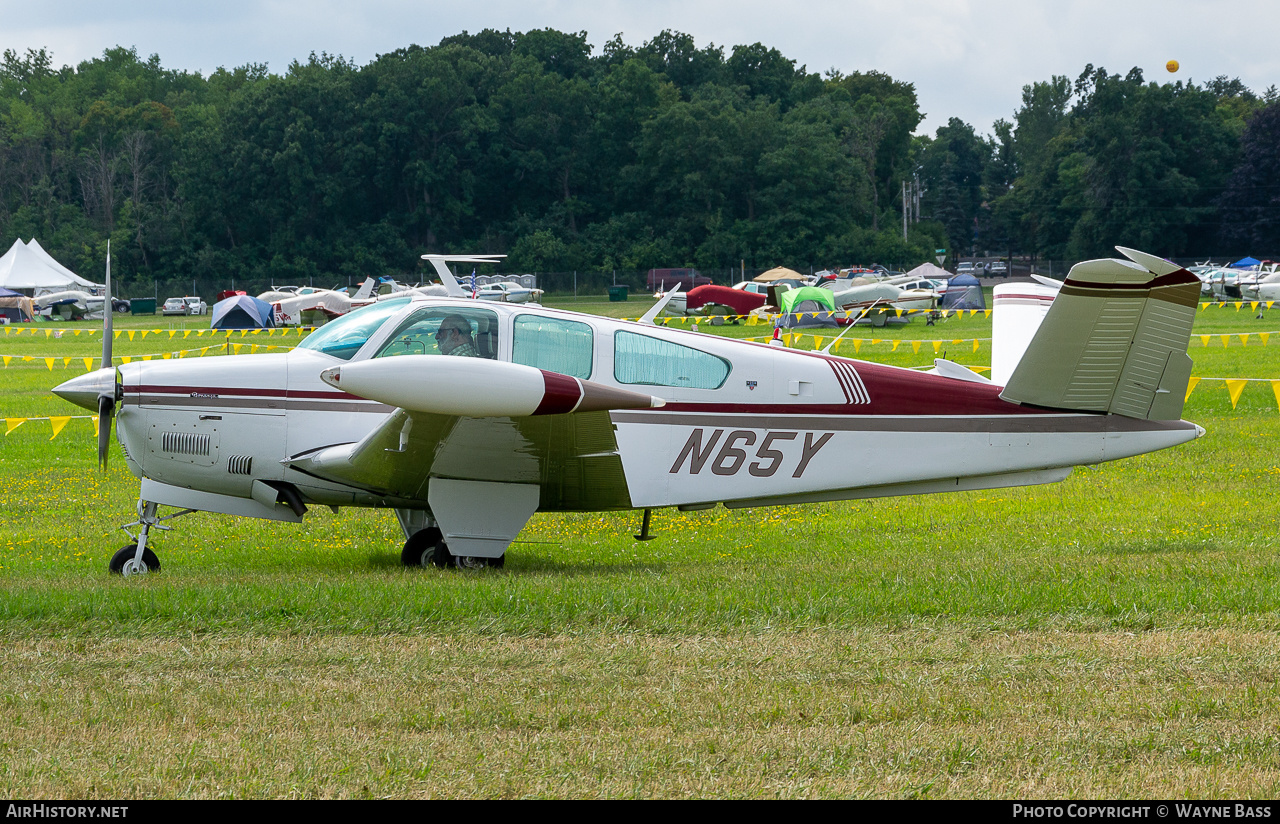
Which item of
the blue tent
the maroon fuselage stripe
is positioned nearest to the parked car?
the blue tent

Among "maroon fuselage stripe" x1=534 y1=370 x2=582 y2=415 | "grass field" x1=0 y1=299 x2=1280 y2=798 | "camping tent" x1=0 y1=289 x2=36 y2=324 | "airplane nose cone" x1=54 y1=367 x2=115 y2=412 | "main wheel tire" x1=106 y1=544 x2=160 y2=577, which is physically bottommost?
"main wheel tire" x1=106 y1=544 x2=160 y2=577

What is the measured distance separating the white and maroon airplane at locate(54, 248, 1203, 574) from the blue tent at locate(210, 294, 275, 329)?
45.7m

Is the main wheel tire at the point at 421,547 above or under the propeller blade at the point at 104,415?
under

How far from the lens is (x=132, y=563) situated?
28.4 feet

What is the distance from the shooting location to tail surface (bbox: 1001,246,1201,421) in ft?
26.2

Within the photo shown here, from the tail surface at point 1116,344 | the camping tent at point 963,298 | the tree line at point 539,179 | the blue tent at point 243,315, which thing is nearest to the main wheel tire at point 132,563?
the tail surface at point 1116,344

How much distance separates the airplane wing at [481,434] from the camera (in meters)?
6.80

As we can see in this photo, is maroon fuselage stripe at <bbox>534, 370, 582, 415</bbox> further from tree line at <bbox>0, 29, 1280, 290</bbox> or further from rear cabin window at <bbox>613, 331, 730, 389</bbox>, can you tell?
tree line at <bbox>0, 29, 1280, 290</bbox>

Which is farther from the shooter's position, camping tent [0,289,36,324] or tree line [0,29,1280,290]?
tree line [0,29,1280,290]

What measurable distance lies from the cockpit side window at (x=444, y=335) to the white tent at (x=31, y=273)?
6600 centimetres

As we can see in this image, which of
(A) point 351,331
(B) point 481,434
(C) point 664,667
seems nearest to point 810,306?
(A) point 351,331

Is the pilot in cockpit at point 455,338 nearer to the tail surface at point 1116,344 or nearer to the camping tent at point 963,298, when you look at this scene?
the tail surface at point 1116,344

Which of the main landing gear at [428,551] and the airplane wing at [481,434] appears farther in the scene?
the main landing gear at [428,551]
